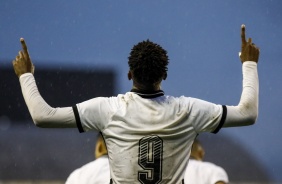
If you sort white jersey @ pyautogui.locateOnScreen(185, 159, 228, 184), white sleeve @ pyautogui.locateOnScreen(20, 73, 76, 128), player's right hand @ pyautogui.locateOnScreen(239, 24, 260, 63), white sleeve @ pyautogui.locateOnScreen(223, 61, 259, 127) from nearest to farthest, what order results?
white sleeve @ pyautogui.locateOnScreen(20, 73, 76, 128) < white sleeve @ pyautogui.locateOnScreen(223, 61, 259, 127) < player's right hand @ pyautogui.locateOnScreen(239, 24, 260, 63) < white jersey @ pyautogui.locateOnScreen(185, 159, 228, 184)

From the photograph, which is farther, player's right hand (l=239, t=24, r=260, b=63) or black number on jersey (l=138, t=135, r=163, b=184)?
player's right hand (l=239, t=24, r=260, b=63)

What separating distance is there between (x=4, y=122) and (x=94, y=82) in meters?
1.44

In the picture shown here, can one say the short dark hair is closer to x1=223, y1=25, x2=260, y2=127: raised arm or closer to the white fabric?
the white fabric

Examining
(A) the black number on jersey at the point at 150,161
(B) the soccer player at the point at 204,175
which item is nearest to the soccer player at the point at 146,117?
(A) the black number on jersey at the point at 150,161

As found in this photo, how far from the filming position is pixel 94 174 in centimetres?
698

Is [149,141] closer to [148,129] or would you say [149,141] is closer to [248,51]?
[148,129]

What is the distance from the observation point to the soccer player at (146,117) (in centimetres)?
509

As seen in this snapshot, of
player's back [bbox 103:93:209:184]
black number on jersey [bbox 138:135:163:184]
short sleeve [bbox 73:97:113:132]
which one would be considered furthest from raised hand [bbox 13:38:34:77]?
black number on jersey [bbox 138:135:163:184]

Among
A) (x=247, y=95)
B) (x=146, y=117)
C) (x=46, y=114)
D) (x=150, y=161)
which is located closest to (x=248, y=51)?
(x=247, y=95)

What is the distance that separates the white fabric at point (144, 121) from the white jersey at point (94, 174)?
179 cm

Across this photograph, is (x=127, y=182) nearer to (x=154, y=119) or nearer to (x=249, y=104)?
(x=154, y=119)

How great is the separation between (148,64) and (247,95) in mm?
497

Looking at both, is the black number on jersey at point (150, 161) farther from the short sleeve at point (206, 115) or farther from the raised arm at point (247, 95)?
the raised arm at point (247, 95)

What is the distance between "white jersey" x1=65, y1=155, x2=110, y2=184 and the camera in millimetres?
6959
